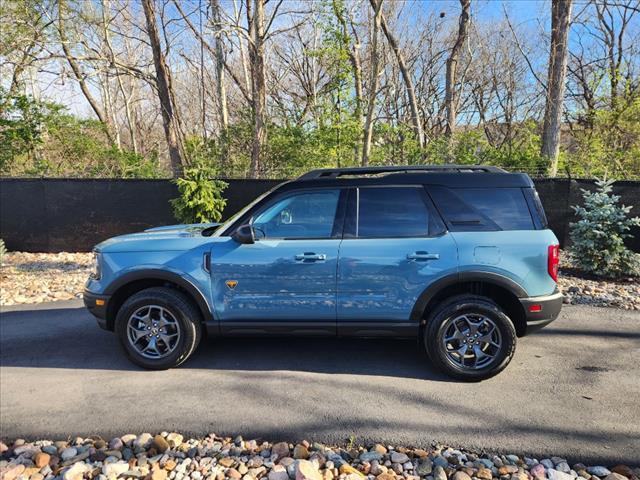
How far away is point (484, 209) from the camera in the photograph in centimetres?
368

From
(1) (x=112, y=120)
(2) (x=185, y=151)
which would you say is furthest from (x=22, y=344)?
(1) (x=112, y=120)

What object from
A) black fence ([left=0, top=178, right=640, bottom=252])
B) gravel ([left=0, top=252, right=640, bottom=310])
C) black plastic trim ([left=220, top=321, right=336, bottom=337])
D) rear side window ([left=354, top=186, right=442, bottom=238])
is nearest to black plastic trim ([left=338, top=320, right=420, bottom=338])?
black plastic trim ([left=220, top=321, right=336, bottom=337])

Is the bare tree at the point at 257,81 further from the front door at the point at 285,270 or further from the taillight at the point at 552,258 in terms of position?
the taillight at the point at 552,258

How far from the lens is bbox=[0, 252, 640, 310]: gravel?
6.04m

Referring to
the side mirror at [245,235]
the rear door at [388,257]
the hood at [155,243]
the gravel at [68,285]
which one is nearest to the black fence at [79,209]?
the gravel at [68,285]

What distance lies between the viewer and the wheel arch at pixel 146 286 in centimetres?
384

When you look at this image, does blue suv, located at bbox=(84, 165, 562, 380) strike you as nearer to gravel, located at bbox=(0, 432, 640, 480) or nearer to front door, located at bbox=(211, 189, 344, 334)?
front door, located at bbox=(211, 189, 344, 334)

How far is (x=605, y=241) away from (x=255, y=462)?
6.79 m

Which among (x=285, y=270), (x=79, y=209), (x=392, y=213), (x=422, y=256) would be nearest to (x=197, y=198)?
(x=79, y=209)

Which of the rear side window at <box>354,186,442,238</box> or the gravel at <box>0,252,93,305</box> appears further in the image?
the gravel at <box>0,252,93,305</box>

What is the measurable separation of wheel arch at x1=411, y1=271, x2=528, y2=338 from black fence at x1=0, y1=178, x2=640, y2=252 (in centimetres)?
667

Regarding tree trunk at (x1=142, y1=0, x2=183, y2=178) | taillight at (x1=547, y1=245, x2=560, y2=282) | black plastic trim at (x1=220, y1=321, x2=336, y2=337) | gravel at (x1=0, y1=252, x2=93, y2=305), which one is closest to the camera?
taillight at (x1=547, y1=245, x2=560, y2=282)

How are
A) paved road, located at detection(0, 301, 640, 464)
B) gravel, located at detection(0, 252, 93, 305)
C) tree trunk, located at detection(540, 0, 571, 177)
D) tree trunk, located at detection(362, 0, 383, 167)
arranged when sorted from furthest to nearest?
tree trunk, located at detection(540, 0, 571, 177) → tree trunk, located at detection(362, 0, 383, 167) → gravel, located at detection(0, 252, 93, 305) → paved road, located at detection(0, 301, 640, 464)

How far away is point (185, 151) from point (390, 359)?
10137 millimetres
